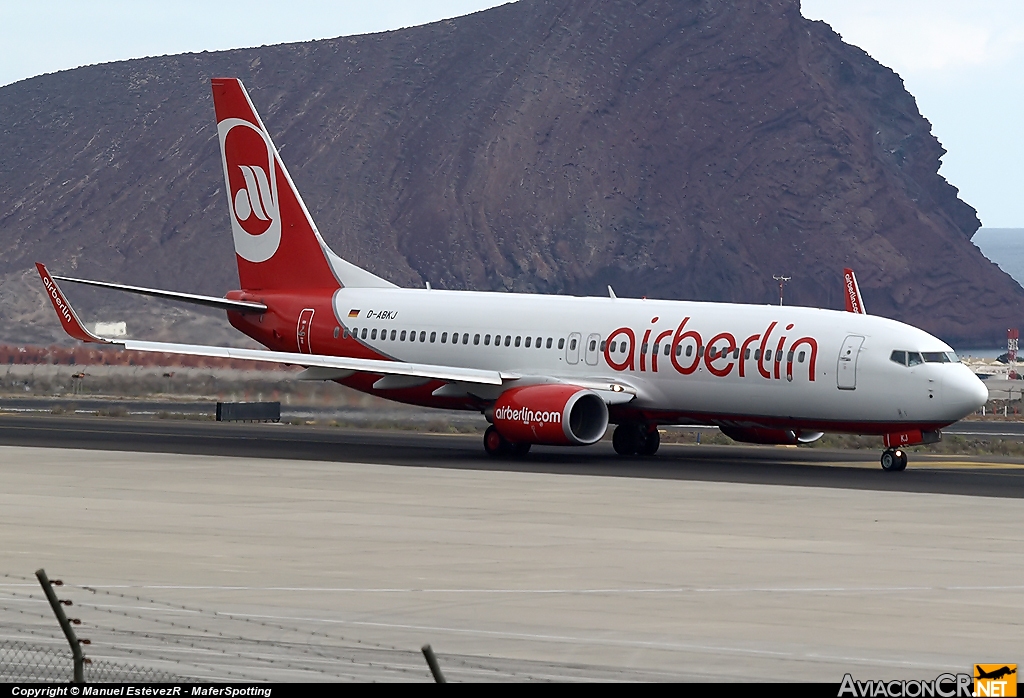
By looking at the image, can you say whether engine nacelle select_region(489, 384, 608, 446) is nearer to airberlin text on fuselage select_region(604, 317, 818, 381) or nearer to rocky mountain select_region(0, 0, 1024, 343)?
airberlin text on fuselage select_region(604, 317, 818, 381)

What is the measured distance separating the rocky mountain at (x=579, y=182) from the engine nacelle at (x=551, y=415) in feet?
420

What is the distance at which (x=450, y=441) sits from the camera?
49.1 m

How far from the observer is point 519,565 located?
71.9ft

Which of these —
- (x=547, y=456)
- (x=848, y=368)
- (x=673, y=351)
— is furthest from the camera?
(x=547, y=456)

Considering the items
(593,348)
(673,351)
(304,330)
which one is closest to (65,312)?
(304,330)

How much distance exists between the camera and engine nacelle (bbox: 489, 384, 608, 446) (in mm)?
39469

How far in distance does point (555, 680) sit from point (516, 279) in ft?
527

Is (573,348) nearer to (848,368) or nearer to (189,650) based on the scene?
(848,368)

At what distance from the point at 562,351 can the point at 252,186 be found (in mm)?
12282

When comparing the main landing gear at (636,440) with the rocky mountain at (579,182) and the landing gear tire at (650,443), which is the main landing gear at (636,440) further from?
the rocky mountain at (579,182)

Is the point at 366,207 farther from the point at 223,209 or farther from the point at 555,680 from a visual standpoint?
the point at 555,680

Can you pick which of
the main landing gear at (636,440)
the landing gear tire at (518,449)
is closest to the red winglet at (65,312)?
the landing gear tire at (518,449)

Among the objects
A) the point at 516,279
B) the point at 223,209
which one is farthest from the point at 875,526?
the point at 223,209

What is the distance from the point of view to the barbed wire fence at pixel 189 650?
13320mm
